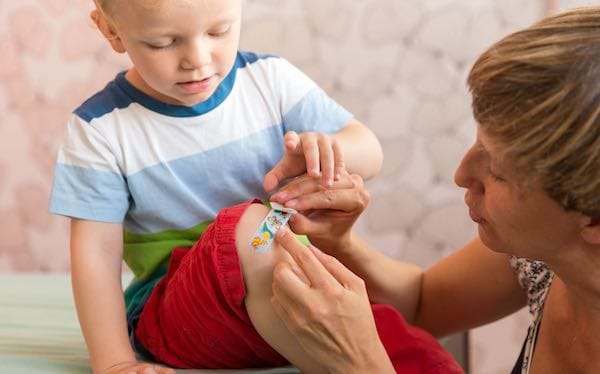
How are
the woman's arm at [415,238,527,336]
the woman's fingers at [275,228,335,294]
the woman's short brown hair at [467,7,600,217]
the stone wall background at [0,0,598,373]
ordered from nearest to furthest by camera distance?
the woman's short brown hair at [467,7,600,217] < the woman's fingers at [275,228,335,294] < the woman's arm at [415,238,527,336] < the stone wall background at [0,0,598,373]

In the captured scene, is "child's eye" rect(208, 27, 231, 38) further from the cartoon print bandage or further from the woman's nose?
the woman's nose

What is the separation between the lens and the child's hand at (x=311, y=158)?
3.65 feet

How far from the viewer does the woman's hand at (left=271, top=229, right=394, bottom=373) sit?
103cm

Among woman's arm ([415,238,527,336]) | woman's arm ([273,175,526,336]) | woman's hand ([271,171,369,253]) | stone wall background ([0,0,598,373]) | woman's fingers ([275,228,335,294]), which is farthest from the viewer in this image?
stone wall background ([0,0,598,373])

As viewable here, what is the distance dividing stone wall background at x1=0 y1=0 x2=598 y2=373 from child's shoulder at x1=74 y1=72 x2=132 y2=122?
925 mm

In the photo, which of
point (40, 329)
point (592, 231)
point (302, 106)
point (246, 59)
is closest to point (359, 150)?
point (302, 106)

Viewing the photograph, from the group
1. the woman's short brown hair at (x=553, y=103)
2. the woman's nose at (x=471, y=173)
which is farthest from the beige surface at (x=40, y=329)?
the woman's short brown hair at (x=553, y=103)

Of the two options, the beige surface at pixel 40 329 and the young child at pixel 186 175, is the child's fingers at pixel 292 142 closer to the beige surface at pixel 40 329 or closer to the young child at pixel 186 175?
the young child at pixel 186 175

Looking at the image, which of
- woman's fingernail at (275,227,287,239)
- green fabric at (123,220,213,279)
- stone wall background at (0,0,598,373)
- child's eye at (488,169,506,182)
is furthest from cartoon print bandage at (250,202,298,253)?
stone wall background at (0,0,598,373)

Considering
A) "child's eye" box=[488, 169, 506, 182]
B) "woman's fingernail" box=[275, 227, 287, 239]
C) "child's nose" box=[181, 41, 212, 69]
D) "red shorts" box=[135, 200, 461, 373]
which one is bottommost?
"red shorts" box=[135, 200, 461, 373]

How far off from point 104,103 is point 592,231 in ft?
2.35

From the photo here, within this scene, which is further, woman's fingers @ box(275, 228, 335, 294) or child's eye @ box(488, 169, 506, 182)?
woman's fingers @ box(275, 228, 335, 294)

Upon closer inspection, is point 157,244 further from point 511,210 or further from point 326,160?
point 511,210

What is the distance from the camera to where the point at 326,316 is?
3.39 feet
